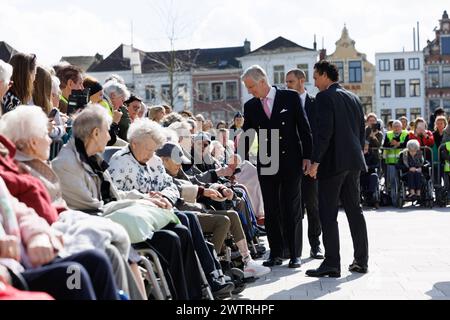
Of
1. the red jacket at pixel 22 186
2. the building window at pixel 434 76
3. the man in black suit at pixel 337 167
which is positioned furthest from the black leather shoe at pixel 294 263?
the building window at pixel 434 76

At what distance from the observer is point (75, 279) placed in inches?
162

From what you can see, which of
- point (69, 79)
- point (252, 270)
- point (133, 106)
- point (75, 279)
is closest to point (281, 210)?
point (252, 270)

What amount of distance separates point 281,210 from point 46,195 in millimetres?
5224

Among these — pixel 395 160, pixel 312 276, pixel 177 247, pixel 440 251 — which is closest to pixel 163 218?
pixel 177 247

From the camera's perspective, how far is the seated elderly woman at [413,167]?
18.7 metres

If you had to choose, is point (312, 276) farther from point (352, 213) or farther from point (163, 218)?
point (163, 218)

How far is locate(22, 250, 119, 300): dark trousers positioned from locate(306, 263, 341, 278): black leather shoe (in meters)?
4.76

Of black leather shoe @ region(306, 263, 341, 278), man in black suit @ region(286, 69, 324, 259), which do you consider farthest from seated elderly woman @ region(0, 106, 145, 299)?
man in black suit @ region(286, 69, 324, 259)

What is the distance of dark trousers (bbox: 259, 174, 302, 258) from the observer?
9.80m

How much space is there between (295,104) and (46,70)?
3291 mm

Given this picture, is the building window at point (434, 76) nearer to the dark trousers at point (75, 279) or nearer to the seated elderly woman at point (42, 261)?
the seated elderly woman at point (42, 261)

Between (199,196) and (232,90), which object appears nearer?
(199,196)

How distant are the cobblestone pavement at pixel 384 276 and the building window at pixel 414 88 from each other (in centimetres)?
7029

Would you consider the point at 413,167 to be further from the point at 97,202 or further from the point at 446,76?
the point at 446,76
